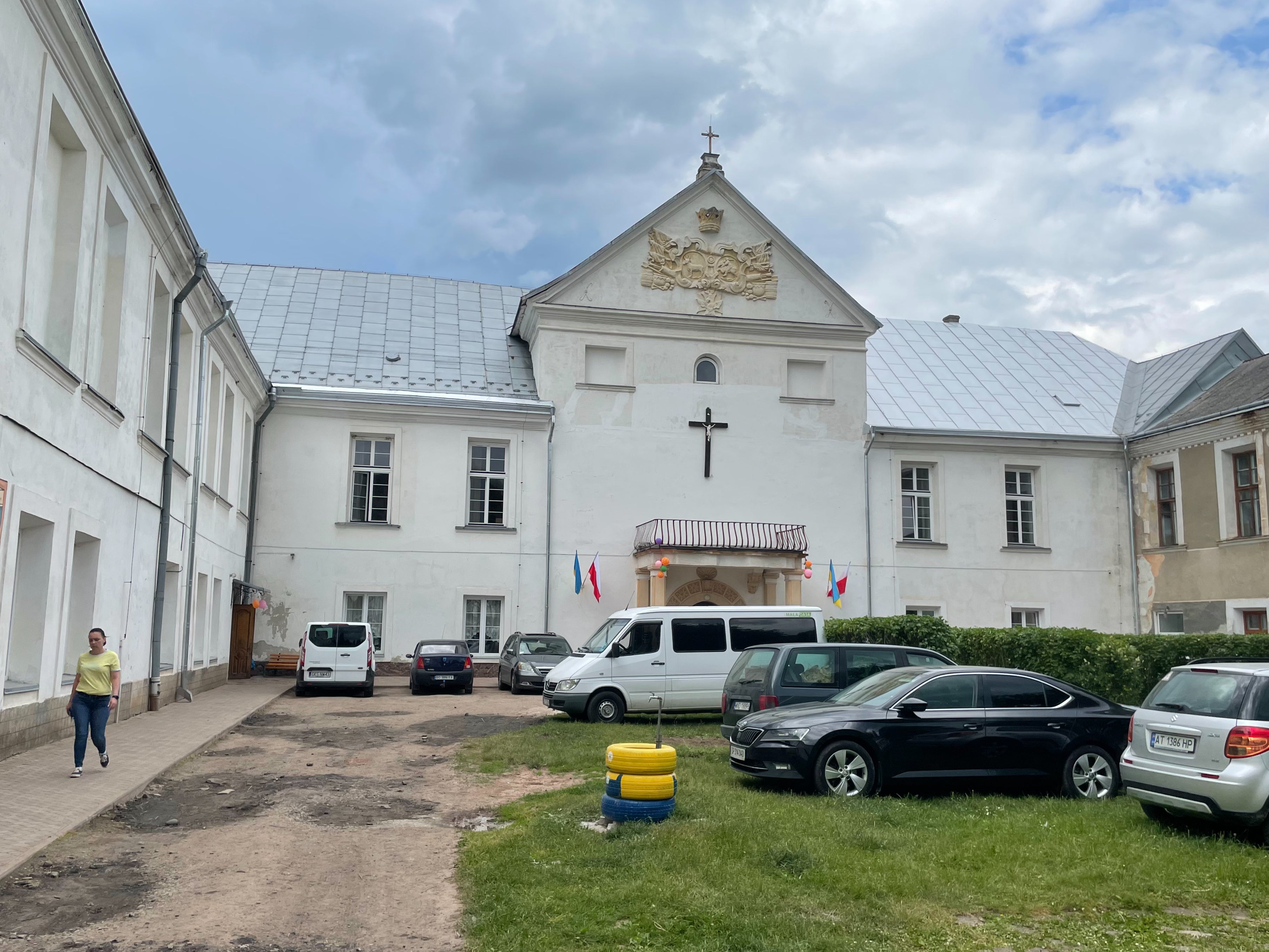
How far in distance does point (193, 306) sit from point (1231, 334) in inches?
1098

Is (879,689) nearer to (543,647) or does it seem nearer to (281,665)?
(543,647)

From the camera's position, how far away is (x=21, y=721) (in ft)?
39.7

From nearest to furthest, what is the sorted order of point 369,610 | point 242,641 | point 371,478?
point 242,641 < point 369,610 < point 371,478

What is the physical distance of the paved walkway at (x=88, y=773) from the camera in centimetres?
859

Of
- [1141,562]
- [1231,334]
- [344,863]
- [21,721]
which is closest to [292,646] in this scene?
[21,721]

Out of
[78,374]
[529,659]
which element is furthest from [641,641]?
[78,374]

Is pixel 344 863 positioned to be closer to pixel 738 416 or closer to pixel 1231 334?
pixel 738 416

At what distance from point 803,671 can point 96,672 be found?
8.24 m

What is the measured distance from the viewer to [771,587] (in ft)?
94.0

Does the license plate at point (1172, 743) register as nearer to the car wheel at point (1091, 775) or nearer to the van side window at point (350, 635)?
the car wheel at point (1091, 775)

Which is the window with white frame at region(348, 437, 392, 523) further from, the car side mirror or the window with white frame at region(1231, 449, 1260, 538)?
the window with white frame at region(1231, 449, 1260, 538)

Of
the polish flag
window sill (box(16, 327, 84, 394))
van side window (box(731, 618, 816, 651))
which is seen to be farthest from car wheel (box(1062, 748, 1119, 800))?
the polish flag

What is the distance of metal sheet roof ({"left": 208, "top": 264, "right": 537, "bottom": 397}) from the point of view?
2944cm

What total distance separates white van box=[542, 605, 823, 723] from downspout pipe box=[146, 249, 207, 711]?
6451 mm
